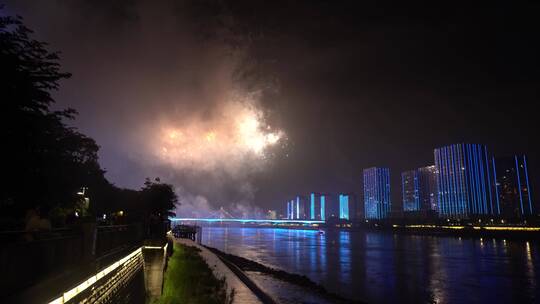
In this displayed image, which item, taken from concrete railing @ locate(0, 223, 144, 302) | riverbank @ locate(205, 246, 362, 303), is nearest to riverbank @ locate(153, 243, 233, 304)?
concrete railing @ locate(0, 223, 144, 302)

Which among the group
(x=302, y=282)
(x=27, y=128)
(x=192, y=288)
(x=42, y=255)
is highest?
(x=27, y=128)

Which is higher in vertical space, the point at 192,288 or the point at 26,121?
the point at 26,121

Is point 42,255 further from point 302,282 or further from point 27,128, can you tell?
point 302,282

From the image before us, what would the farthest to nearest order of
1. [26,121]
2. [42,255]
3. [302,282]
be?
1. [302,282]
2. [26,121]
3. [42,255]

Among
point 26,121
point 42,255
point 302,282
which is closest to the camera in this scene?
point 42,255

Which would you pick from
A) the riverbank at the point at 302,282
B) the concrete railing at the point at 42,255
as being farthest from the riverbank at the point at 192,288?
the riverbank at the point at 302,282

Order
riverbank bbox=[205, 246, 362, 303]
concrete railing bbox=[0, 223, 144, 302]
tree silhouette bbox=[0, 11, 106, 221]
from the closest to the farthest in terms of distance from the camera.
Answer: concrete railing bbox=[0, 223, 144, 302]
tree silhouette bbox=[0, 11, 106, 221]
riverbank bbox=[205, 246, 362, 303]

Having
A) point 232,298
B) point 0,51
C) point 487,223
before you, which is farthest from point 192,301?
point 487,223

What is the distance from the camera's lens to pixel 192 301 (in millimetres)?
12734

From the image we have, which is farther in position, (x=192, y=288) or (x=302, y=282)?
(x=302, y=282)

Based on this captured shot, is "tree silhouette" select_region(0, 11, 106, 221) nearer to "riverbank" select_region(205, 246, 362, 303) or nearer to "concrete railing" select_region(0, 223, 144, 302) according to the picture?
"concrete railing" select_region(0, 223, 144, 302)

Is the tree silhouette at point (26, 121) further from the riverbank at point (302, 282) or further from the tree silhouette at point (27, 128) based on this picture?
the riverbank at point (302, 282)

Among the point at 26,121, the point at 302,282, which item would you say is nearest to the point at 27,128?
the point at 26,121

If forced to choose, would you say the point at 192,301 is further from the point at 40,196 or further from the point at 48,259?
the point at 40,196
